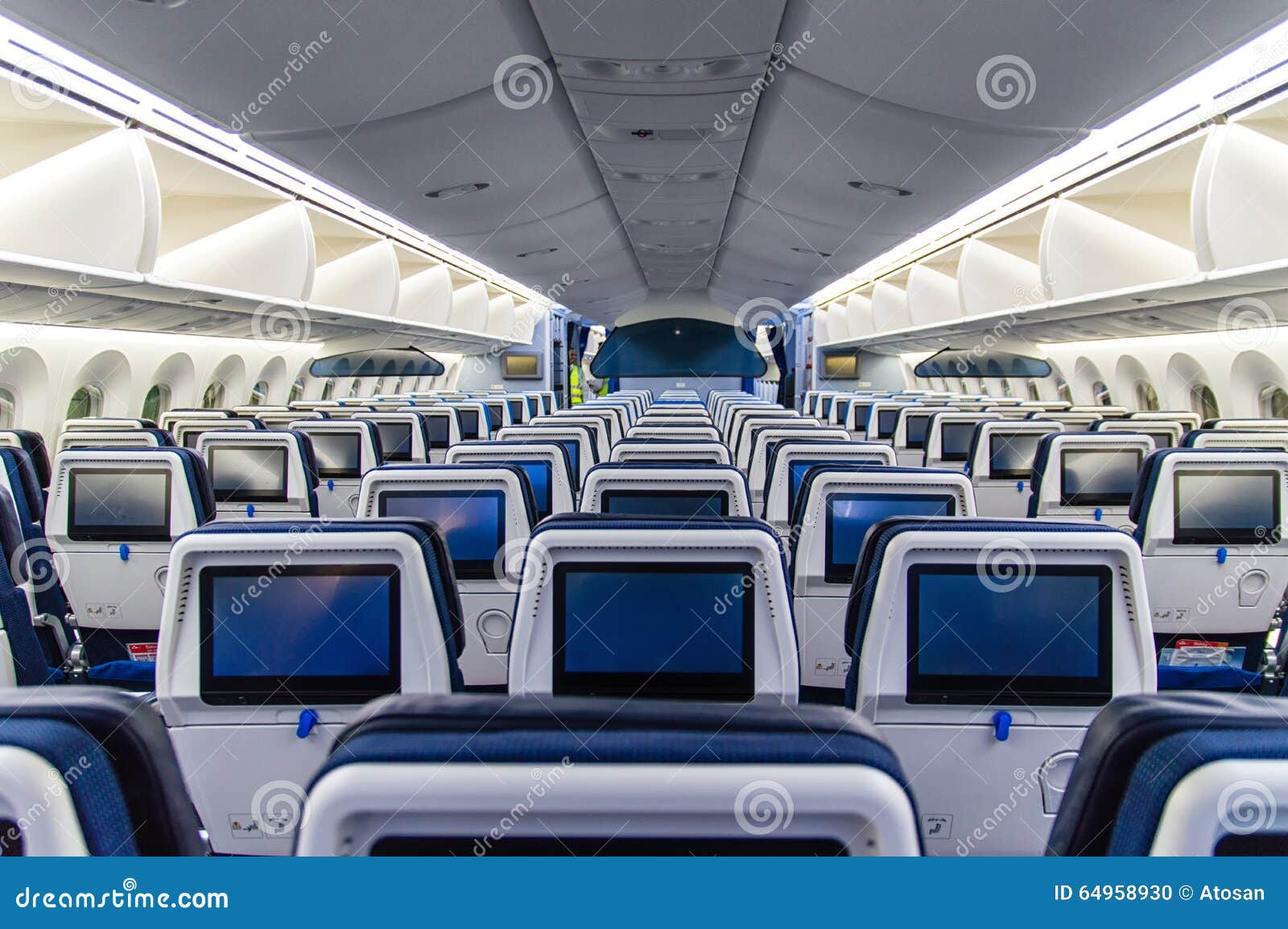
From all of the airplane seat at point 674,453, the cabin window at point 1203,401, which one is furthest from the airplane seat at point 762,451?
the cabin window at point 1203,401

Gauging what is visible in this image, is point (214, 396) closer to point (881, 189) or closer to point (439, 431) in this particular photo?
point (439, 431)

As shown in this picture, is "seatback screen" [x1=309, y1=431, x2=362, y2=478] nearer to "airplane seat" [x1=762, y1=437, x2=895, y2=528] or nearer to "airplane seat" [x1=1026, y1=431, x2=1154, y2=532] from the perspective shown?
"airplane seat" [x1=762, y1=437, x2=895, y2=528]

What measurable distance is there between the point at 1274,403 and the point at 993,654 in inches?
477

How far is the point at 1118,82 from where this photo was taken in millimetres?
4453

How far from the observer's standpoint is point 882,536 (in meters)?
2.51

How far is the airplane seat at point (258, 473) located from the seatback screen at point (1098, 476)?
16.1 ft

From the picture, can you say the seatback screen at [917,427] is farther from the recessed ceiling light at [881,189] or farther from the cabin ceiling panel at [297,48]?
the cabin ceiling panel at [297,48]

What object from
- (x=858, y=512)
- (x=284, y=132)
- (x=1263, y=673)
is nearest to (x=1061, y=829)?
(x=858, y=512)

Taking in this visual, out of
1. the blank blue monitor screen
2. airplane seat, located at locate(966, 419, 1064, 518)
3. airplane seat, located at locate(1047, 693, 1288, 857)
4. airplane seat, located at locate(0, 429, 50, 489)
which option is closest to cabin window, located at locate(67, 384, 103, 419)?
airplane seat, located at locate(0, 429, 50, 489)

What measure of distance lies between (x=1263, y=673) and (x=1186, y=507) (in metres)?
0.82

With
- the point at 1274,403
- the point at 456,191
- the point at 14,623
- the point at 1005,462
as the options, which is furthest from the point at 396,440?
the point at 1274,403

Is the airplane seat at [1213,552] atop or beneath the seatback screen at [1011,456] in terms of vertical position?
beneath

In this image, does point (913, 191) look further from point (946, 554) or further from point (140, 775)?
point (140, 775)

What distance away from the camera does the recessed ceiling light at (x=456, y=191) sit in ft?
25.5
